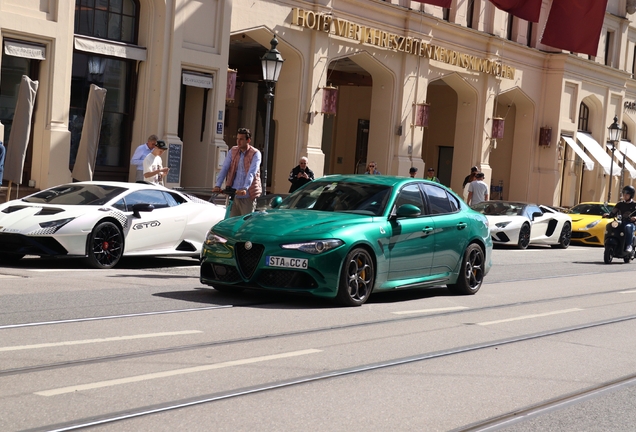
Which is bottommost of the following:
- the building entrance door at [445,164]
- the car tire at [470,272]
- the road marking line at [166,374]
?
the road marking line at [166,374]

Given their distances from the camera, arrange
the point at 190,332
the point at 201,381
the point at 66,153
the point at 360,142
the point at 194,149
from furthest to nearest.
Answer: the point at 360,142, the point at 194,149, the point at 66,153, the point at 190,332, the point at 201,381

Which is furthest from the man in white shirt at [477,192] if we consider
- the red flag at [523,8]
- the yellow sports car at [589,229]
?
the red flag at [523,8]

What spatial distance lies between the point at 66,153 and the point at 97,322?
14002 millimetres

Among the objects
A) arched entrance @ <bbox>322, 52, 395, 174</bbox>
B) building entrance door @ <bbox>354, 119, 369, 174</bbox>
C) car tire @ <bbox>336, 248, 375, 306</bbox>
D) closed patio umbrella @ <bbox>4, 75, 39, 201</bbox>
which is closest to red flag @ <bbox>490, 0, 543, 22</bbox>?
arched entrance @ <bbox>322, 52, 395, 174</bbox>

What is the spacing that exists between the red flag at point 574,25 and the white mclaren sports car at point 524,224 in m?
9.87

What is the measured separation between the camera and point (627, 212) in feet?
71.6

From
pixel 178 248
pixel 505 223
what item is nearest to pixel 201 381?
pixel 178 248

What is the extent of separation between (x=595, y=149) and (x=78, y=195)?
1346 inches

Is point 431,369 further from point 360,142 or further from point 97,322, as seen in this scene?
point 360,142

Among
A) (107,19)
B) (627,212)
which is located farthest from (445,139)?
(107,19)

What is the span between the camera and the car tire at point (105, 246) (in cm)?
1344

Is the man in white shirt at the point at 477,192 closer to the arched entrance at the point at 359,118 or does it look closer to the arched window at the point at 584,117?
the arched entrance at the point at 359,118

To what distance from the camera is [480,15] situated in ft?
120

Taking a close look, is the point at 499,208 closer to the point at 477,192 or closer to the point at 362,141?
the point at 477,192
